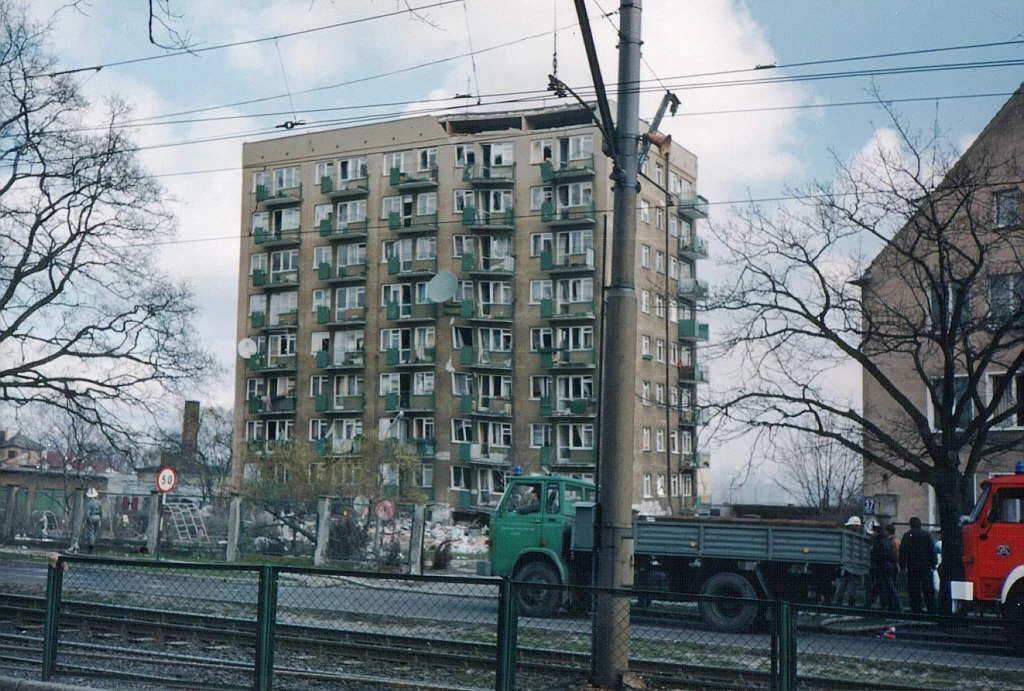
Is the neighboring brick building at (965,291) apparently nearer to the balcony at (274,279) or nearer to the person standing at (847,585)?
the person standing at (847,585)

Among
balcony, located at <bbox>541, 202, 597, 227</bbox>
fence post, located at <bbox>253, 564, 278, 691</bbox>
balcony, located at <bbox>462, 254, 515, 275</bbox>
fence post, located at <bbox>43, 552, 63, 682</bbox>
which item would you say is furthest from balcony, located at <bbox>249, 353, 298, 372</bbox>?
fence post, located at <bbox>253, 564, 278, 691</bbox>

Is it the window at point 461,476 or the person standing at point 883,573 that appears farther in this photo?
the window at point 461,476

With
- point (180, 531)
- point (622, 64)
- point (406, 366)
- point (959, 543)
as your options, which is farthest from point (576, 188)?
point (622, 64)

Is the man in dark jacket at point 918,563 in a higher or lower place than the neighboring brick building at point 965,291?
lower

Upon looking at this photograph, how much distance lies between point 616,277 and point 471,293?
198ft

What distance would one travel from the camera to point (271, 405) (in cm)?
7706

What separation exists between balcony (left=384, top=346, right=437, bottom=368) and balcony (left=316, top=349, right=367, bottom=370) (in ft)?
6.10

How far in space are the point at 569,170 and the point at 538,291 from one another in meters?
7.62

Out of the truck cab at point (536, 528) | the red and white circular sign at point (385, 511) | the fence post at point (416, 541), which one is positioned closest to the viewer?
the truck cab at point (536, 528)

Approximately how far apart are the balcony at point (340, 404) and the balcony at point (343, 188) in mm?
13080

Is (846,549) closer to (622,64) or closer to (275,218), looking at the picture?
(622,64)

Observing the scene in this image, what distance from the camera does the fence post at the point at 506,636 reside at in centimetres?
835

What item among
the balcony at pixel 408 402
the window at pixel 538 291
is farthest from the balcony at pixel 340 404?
the window at pixel 538 291

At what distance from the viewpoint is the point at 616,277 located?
34.8 feet
